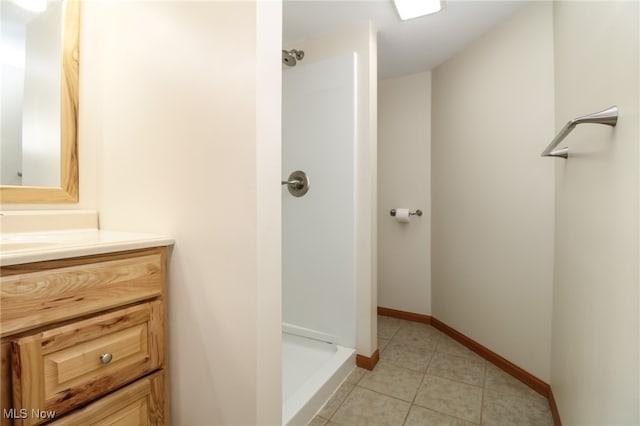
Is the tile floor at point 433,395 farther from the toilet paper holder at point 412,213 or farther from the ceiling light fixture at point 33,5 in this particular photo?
the ceiling light fixture at point 33,5

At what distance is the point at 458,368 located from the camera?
175 cm

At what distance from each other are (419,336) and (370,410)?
948 millimetres

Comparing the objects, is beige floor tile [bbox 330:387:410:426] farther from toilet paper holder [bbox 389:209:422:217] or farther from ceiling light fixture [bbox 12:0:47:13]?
ceiling light fixture [bbox 12:0:47:13]

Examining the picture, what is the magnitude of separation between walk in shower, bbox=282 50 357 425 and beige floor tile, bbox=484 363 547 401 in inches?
29.5

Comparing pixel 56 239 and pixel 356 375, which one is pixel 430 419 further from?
pixel 56 239

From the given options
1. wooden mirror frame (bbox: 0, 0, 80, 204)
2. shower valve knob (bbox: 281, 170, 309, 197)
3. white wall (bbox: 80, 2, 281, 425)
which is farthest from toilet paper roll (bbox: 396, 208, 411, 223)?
wooden mirror frame (bbox: 0, 0, 80, 204)

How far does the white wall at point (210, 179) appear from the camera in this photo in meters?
0.82

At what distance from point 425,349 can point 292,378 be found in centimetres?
93

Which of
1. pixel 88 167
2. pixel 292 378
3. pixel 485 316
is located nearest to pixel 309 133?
pixel 88 167

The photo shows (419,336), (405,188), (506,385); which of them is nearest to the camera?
(506,385)

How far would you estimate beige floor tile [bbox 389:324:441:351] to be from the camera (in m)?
2.07
